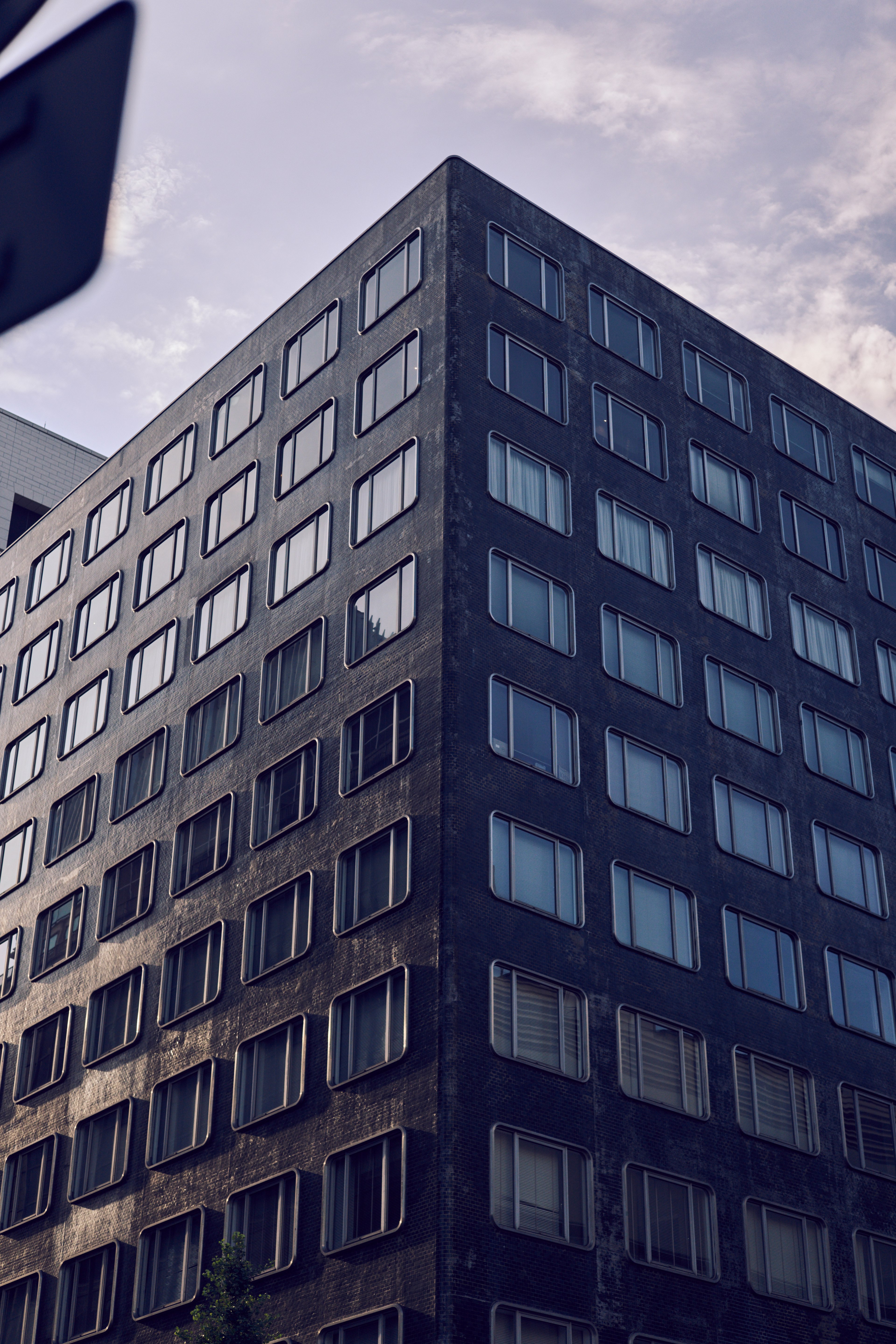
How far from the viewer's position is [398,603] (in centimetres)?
4391

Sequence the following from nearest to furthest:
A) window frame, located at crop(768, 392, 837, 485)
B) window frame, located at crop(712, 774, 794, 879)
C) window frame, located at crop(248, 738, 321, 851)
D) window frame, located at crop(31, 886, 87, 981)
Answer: window frame, located at crop(248, 738, 321, 851)
window frame, located at crop(712, 774, 794, 879)
window frame, located at crop(31, 886, 87, 981)
window frame, located at crop(768, 392, 837, 485)

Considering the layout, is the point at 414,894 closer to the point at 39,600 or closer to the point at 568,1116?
the point at 568,1116

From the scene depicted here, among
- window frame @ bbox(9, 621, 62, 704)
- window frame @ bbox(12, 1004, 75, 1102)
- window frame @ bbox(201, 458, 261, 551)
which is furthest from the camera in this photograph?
window frame @ bbox(9, 621, 62, 704)

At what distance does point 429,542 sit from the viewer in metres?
43.5

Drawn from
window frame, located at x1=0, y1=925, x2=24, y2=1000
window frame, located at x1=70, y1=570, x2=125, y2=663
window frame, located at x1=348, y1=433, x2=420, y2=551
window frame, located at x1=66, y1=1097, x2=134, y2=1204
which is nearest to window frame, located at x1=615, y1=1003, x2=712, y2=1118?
window frame, located at x1=348, y1=433, x2=420, y2=551

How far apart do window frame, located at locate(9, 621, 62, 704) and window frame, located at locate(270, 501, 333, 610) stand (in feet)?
44.3

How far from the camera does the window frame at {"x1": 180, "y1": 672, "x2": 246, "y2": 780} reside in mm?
49250

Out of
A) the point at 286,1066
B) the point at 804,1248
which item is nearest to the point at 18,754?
the point at 286,1066

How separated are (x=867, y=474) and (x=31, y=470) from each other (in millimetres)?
43779

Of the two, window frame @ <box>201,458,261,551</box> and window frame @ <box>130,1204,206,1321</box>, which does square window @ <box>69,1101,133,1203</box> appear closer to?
window frame @ <box>130,1204,206,1321</box>

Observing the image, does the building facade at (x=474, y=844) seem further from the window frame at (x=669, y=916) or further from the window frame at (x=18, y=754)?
the window frame at (x=18, y=754)

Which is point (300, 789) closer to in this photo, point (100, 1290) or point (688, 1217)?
point (100, 1290)

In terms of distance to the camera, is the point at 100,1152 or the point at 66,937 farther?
the point at 66,937

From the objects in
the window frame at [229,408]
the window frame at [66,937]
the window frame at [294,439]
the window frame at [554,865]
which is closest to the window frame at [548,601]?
the window frame at [554,865]
